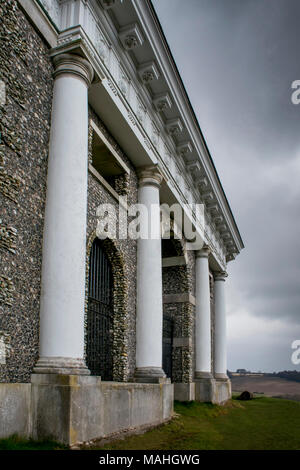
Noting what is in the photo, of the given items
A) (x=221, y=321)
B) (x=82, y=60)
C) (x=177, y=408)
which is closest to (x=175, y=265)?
(x=177, y=408)

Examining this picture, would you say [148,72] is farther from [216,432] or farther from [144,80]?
[216,432]

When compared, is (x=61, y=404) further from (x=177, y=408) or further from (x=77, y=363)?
(x=177, y=408)

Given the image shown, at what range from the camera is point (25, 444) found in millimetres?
6539

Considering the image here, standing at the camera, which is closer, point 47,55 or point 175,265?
point 47,55

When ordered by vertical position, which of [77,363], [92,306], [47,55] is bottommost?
[77,363]

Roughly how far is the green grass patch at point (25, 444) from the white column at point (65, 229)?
107 cm

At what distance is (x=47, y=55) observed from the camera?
890 cm

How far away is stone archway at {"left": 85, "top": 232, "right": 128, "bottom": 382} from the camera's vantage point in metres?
11.6

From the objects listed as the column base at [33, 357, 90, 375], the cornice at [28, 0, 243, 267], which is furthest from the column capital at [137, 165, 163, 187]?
the column base at [33, 357, 90, 375]

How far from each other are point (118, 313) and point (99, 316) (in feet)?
2.51

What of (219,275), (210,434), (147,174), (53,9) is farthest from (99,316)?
(219,275)

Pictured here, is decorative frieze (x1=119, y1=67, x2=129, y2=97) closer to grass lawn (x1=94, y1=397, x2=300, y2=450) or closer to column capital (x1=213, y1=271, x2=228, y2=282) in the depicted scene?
grass lawn (x1=94, y1=397, x2=300, y2=450)

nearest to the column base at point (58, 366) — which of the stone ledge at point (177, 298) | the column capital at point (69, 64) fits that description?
the column capital at point (69, 64)
